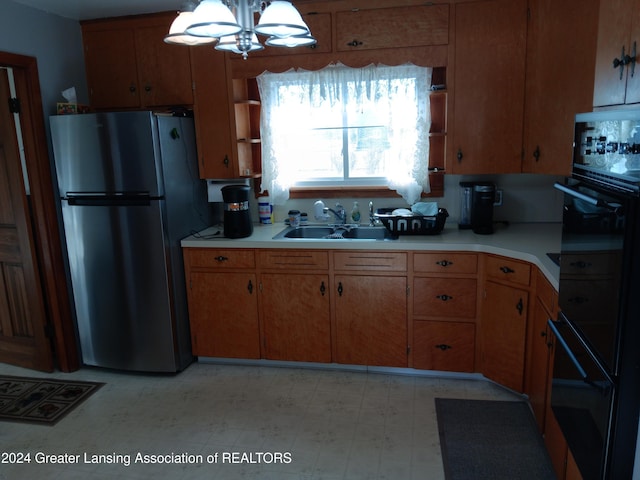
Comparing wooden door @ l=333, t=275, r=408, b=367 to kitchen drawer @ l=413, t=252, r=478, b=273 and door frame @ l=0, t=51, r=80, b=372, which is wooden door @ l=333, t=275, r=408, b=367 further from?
door frame @ l=0, t=51, r=80, b=372

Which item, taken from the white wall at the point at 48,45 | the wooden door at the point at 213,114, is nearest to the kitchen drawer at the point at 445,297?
the wooden door at the point at 213,114

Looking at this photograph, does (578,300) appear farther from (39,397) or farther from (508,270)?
(39,397)

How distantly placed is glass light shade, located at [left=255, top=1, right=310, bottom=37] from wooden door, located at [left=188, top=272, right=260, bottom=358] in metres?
1.73

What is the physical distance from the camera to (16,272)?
128 inches

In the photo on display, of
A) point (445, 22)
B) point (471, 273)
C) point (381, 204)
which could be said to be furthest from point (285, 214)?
point (445, 22)

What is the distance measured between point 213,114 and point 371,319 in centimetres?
167

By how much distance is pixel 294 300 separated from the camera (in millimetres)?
3068

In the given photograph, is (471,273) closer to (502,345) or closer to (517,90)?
(502,345)

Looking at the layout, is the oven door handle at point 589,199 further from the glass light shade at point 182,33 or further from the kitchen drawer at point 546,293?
the glass light shade at point 182,33

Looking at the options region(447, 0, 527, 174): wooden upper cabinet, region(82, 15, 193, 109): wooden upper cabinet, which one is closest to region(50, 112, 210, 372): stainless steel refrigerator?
region(82, 15, 193, 109): wooden upper cabinet

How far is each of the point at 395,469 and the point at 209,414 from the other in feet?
3.55

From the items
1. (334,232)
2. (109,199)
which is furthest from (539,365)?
(109,199)

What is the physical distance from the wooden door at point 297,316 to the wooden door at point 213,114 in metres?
0.83

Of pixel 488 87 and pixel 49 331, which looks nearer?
pixel 488 87
